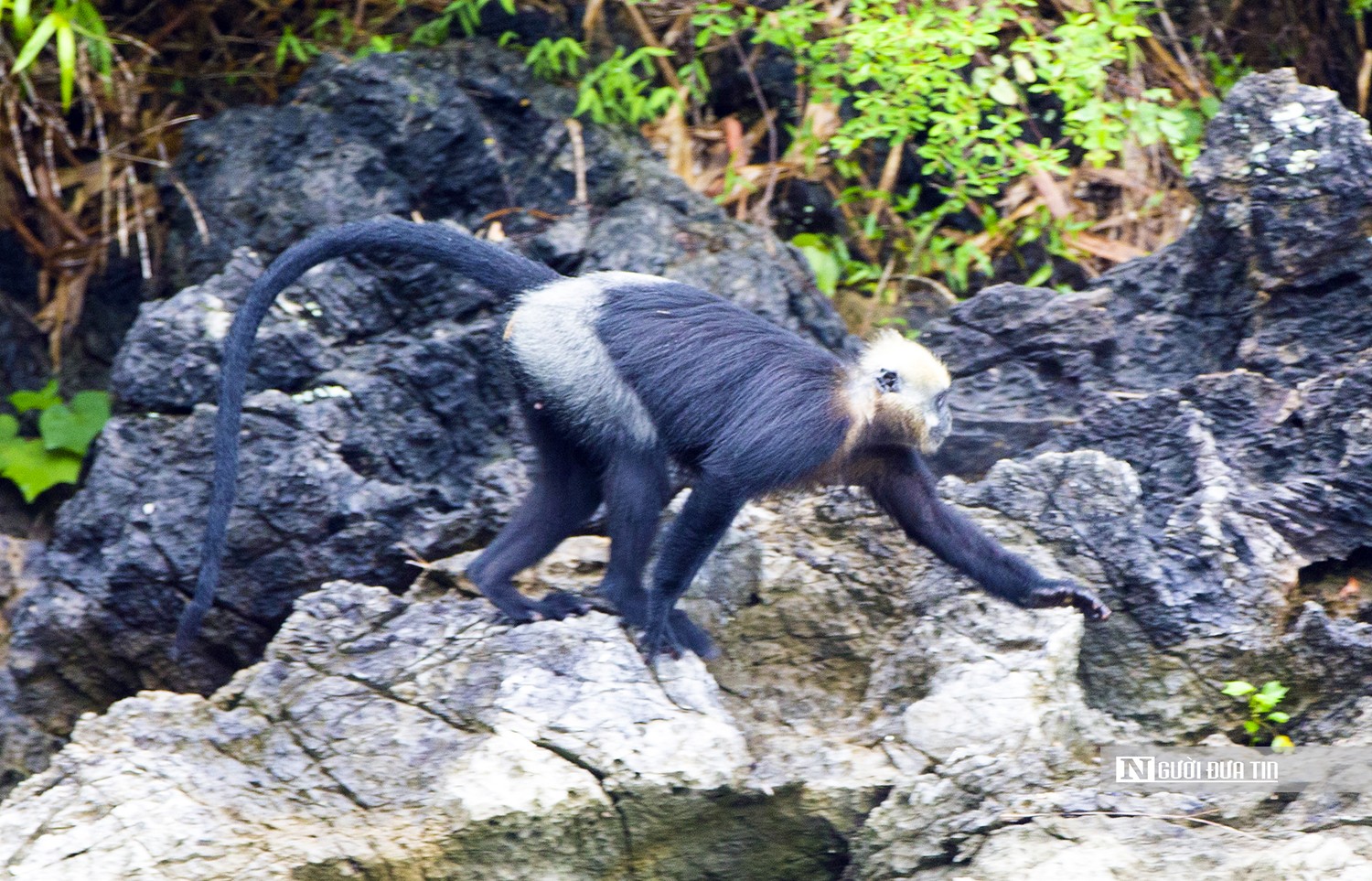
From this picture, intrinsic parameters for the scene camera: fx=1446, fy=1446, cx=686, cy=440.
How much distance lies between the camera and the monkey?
3621 millimetres

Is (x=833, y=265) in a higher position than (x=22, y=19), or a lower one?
lower

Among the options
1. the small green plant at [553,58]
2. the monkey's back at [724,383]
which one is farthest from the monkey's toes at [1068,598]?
the small green plant at [553,58]

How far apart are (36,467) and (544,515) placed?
247 cm

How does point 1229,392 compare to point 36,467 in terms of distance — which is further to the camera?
point 36,467

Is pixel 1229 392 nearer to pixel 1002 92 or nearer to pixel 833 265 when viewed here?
pixel 1002 92

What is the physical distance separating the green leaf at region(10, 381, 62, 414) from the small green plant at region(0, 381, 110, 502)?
0.01 meters

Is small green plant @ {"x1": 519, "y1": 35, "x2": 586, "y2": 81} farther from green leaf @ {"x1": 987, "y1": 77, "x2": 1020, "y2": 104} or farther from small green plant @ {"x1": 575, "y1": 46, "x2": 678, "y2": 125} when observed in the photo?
green leaf @ {"x1": 987, "y1": 77, "x2": 1020, "y2": 104}

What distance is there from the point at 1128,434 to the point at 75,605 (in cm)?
312

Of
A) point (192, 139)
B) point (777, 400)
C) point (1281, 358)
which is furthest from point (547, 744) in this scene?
point (192, 139)

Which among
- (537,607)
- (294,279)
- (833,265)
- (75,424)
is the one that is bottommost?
(75,424)

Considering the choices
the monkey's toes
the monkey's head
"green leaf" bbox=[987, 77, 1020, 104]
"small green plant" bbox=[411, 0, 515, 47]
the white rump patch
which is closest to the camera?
the monkey's toes

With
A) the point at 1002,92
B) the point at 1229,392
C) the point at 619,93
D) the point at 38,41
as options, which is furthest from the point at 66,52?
the point at 1229,392

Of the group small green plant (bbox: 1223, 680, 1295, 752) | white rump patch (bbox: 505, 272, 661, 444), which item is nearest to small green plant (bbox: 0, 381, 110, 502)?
white rump patch (bbox: 505, 272, 661, 444)

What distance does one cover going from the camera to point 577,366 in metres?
3.76
